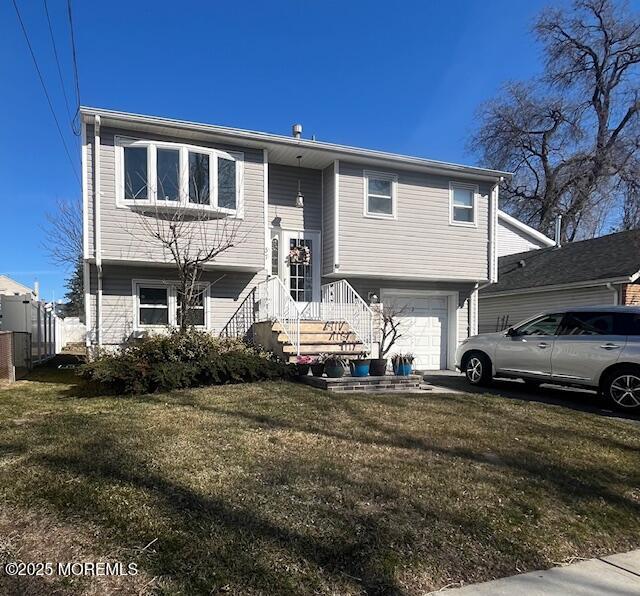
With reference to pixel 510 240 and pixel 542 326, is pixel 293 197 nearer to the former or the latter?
pixel 542 326

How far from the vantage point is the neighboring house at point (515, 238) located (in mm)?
23022

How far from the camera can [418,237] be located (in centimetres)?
1328

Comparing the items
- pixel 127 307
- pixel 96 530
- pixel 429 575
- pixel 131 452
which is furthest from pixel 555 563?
pixel 127 307

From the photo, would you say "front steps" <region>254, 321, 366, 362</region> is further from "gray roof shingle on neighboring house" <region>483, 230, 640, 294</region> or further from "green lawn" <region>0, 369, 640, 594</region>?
"gray roof shingle on neighboring house" <region>483, 230, 640, 294</region>

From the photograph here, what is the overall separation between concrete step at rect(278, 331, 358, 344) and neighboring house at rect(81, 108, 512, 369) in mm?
51

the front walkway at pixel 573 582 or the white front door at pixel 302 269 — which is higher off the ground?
the white front door at pixel 302 269

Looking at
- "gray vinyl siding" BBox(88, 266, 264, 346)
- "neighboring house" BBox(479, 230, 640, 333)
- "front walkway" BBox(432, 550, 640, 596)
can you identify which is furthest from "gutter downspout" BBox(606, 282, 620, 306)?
"front walkway" BBox(432, 550, 640, 596)

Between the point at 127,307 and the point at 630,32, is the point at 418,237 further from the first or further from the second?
the point at 630,32

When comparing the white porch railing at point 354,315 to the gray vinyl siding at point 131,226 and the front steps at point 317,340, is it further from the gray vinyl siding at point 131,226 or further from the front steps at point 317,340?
the gray vinyl siding at point 131,226

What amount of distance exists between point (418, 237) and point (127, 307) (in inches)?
296

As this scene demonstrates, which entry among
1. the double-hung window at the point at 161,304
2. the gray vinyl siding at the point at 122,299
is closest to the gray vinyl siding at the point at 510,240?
the gray vinyl siding at the point at 122,299

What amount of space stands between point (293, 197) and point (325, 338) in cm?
439

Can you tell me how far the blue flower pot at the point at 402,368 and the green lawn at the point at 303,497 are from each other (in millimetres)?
3190

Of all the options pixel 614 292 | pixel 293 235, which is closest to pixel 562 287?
pixel 614 292
